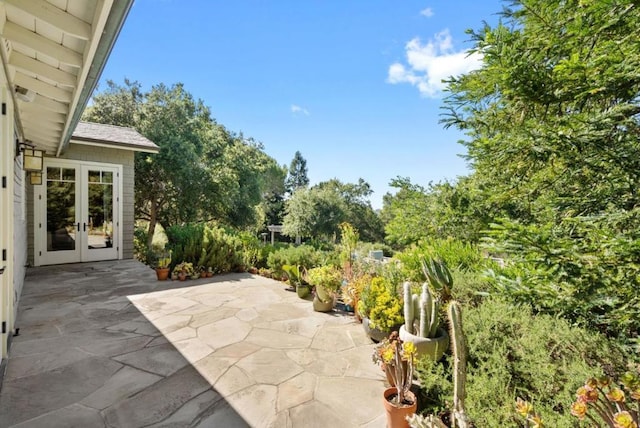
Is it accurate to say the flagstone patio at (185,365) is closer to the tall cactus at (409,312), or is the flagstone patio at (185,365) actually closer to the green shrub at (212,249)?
the tall cactus at (409,312)

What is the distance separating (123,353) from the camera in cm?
314

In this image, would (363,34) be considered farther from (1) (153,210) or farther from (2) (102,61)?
(1) (153,210)

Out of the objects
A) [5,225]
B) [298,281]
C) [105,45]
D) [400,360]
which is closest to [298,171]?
[298,281]

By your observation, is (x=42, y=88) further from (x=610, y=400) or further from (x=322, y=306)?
(x=610, y=400)

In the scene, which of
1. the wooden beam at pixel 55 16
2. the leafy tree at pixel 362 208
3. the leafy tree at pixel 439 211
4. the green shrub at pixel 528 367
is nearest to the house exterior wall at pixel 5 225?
the wooden beam at pixel 55 16

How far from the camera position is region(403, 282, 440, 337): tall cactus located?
2.80 m

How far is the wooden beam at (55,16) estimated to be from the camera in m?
2.10

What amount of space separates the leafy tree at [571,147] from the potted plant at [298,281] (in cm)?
370

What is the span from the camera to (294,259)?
19.9 ft

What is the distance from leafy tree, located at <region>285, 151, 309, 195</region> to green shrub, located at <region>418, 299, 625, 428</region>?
4353 cm

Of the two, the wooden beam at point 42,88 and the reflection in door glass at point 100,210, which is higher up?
the wooden beam at point 42,88

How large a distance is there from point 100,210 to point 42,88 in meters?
5.25

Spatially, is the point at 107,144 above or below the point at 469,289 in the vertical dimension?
above

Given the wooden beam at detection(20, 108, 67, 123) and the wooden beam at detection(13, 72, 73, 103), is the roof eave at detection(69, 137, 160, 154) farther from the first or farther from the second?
the wooden beam at detection(13, 72, 73, 103)
